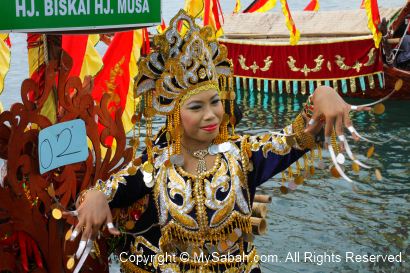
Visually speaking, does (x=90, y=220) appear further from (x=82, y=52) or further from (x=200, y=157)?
(x=82, y=52)

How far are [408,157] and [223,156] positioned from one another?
5.49 m

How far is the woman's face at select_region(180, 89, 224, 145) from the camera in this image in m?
3.12

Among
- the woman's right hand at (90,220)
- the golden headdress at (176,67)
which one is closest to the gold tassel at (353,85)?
the golden headdress at (176,67)

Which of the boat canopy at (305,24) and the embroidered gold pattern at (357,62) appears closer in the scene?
the embroidered gold pattern at (357,62)

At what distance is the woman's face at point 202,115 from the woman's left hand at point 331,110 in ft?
1.53

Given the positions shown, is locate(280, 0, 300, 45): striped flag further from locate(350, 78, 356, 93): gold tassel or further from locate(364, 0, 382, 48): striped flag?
locate(364, 0, 382, 48): striped flag

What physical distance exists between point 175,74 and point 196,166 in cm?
43

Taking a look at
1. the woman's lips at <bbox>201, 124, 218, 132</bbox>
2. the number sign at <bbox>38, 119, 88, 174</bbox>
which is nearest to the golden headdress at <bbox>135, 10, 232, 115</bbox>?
the woman's lips at <bbox>201, 124, 218, 132</bbox>

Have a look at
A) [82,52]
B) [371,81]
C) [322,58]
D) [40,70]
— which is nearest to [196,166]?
[40,70]

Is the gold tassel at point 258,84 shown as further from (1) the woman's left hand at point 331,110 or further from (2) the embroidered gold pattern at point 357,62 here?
(1) the woman's left hand at point 331,110

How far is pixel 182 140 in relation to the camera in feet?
10.7

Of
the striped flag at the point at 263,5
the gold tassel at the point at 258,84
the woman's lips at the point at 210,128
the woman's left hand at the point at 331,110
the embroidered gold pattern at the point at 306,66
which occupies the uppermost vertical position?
the striped flag at the point at 263,5

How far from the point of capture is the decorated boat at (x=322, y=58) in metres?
11.5

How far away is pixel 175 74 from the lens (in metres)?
3.14
